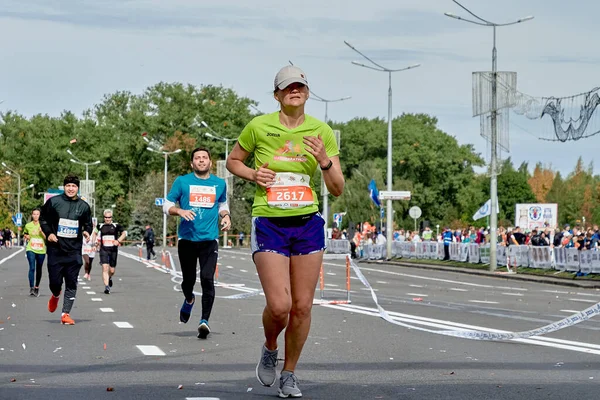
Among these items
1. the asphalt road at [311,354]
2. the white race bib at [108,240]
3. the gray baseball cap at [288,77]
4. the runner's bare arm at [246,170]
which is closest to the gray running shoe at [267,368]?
the asphalt road at [311,354]

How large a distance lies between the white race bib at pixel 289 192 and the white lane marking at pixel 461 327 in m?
4.15

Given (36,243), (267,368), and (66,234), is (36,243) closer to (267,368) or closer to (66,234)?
(66,234)

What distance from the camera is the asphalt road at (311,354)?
26.6 feet

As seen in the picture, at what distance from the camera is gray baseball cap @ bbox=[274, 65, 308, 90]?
25.4 ft

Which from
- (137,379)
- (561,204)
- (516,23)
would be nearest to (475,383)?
(137,379)

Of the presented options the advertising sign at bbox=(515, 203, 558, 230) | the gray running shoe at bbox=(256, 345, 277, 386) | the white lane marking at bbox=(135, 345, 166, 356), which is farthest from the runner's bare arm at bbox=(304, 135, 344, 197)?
the advertising sign at bbox=(515, 203, 558, 230)

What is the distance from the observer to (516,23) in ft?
130

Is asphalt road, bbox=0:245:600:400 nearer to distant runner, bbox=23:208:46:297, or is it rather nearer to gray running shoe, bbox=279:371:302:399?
gray running shoe, bbox=279:371:302:399

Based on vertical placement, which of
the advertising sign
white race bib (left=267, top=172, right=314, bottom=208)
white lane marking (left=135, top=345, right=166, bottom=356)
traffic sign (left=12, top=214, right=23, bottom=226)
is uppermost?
traffic sign (left=12, top=214, right=23, bottom=226)

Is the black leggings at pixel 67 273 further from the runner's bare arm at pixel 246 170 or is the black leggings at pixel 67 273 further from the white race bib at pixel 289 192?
the white race bib at pixel 289 192

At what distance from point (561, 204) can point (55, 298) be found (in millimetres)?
144473

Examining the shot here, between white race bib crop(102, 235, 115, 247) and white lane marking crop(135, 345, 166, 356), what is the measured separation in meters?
13.0

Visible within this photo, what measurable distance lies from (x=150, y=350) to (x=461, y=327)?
450cm

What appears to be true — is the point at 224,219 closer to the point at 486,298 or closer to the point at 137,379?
the point at 137,379
